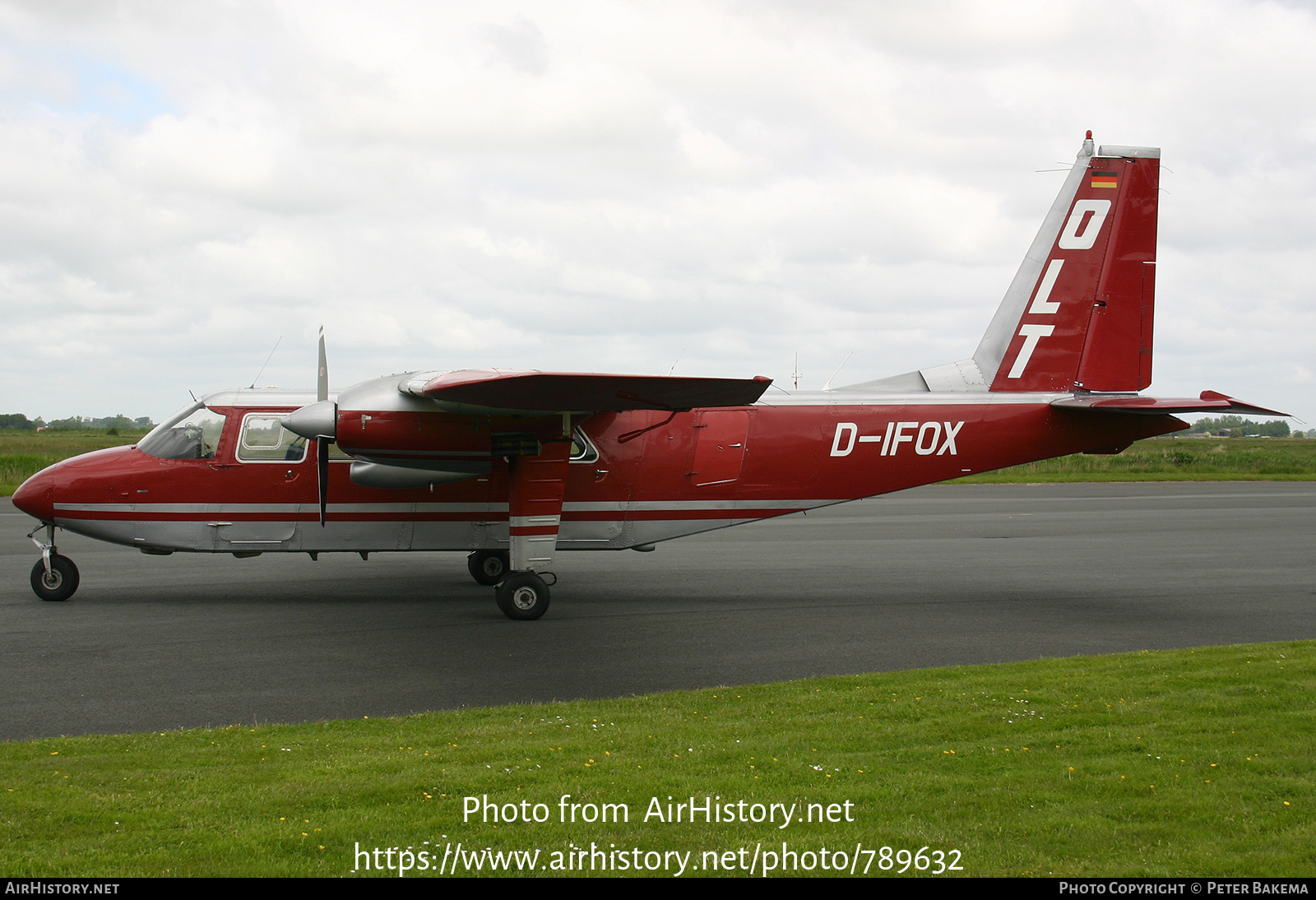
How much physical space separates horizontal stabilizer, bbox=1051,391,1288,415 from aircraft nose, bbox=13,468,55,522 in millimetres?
13251

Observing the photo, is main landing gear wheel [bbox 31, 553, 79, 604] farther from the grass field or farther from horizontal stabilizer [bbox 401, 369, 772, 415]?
the grass field

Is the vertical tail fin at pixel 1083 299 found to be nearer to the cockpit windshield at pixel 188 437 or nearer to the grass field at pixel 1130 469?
the cockpit windshield at pixel 188 437

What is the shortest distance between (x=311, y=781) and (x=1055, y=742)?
14.8 ft

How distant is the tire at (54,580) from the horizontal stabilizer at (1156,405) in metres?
13.2

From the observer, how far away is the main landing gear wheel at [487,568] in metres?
14.9

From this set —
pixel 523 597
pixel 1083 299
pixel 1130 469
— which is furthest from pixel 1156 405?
pixel 1130 469

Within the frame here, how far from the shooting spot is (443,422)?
461 inches

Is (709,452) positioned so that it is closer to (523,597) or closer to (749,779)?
(523,597)

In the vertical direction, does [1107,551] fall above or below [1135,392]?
below

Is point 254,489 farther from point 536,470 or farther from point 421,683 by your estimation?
point 421,683

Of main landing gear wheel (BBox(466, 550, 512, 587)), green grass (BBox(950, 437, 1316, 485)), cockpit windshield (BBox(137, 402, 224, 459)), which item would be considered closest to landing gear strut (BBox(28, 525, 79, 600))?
cockpit windshield (BBox(137, 402, 224, 459))

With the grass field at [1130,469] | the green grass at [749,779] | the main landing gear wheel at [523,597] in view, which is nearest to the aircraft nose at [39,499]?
the main landing gear wheel at [523,597]

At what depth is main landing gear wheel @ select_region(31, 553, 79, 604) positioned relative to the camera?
12.9 m

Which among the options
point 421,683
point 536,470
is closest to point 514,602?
point 536,470
